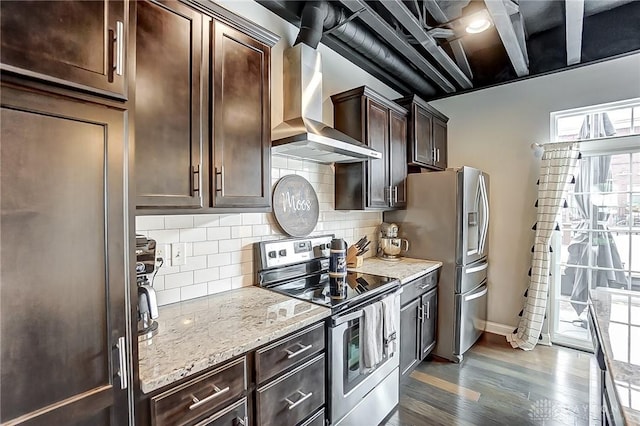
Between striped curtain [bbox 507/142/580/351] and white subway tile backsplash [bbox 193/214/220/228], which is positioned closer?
white subway tile backsplash [bbox 193/214/220/228]

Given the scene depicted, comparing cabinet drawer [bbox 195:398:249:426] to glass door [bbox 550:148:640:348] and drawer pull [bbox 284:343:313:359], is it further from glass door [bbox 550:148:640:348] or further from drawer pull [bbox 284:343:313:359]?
glass door [bbox 550:148:640:348]

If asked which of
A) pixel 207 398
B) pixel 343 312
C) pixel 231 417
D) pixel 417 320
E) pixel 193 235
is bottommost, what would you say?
pixel 417 320

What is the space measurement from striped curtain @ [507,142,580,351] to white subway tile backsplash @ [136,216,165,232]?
3432mm

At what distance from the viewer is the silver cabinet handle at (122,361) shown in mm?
917

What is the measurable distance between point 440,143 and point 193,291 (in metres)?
3.17

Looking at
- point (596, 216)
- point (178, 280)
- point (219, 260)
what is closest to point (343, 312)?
point (219, 260)

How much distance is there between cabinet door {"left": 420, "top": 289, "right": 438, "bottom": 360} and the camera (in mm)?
2748

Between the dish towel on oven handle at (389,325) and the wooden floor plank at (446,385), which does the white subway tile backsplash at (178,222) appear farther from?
Answer: the wooden floor plank at (446,385)

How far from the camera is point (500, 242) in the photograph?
354 cm

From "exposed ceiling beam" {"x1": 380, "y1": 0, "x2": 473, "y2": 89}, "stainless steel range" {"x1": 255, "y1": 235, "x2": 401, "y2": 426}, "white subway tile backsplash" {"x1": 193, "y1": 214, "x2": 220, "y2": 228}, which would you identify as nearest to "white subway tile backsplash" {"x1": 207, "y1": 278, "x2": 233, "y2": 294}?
"stainless steel range" {"x1": 255, "y1": 235, "x2": 401, "y2": 426}

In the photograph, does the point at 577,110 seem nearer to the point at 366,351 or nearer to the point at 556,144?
the point at 556,144

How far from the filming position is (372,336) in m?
1.96

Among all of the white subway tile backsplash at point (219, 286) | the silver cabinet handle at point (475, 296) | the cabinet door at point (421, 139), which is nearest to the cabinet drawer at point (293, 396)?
the white subway tile backsplash at point (219, 286)

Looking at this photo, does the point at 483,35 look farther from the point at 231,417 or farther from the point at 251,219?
the point at 231,417
